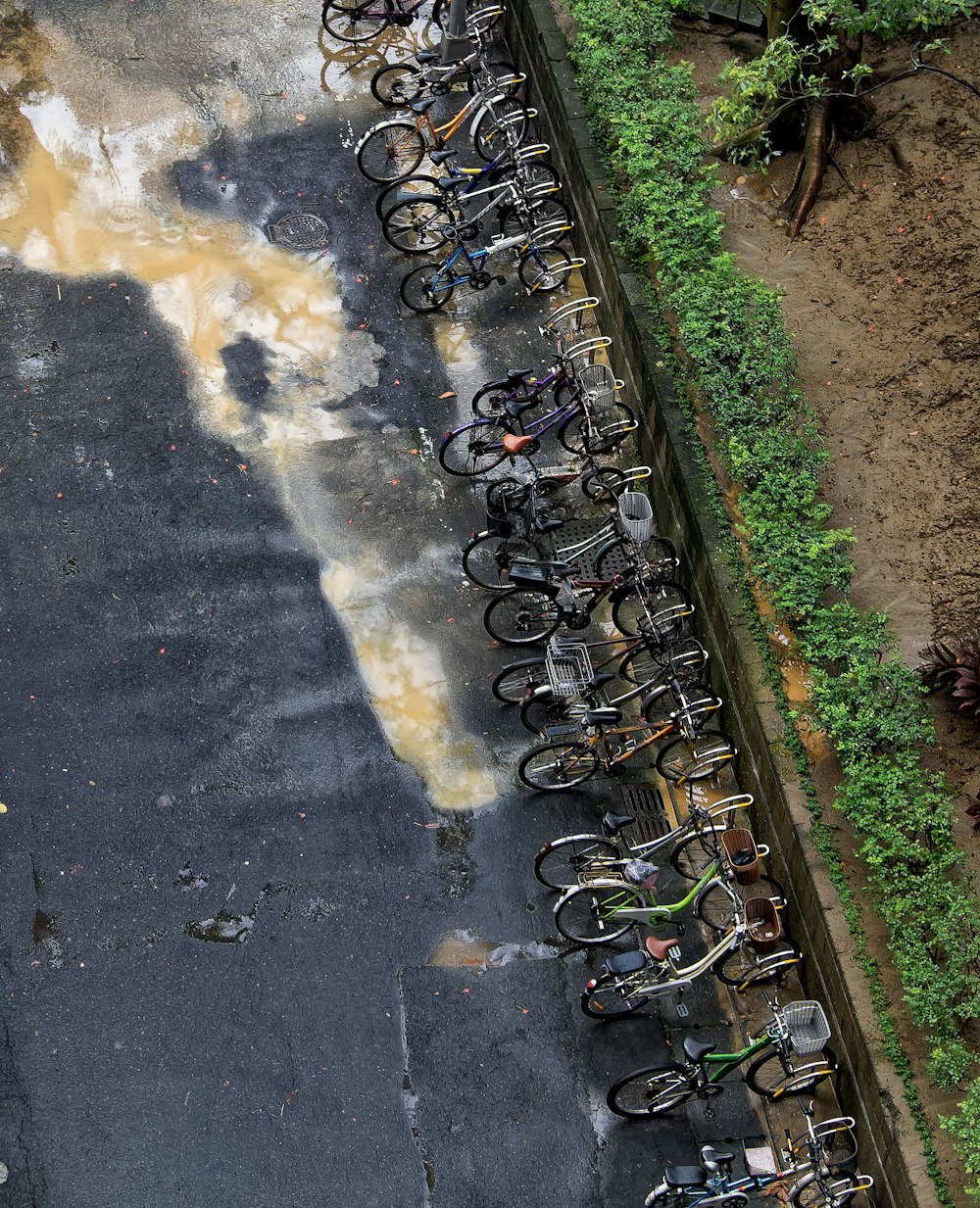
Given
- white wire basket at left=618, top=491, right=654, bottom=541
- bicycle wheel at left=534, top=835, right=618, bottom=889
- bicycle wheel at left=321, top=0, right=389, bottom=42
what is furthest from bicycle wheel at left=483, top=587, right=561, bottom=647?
bicycle wheel at left=321, top=0, right=389, bottom=42

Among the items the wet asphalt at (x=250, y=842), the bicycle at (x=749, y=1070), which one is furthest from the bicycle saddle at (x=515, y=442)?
the bicycle at (x=749, y=1070)

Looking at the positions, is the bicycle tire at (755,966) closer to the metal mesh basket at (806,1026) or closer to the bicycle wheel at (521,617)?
the metal mesh basket at (806,1026)

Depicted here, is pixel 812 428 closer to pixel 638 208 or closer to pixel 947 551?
pixel 947 551

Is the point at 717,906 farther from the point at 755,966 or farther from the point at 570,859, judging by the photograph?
the point at 570,859

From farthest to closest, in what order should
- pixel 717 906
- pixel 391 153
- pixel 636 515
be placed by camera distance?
pixel 391 153 → pixel 636 515 → pixel 717 906

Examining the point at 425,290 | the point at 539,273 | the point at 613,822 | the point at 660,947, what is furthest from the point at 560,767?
the point at 539,273

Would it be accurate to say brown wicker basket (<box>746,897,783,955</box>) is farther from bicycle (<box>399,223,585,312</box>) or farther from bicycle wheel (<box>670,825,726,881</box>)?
bicycle (<box>399,223,585,312</box>)
